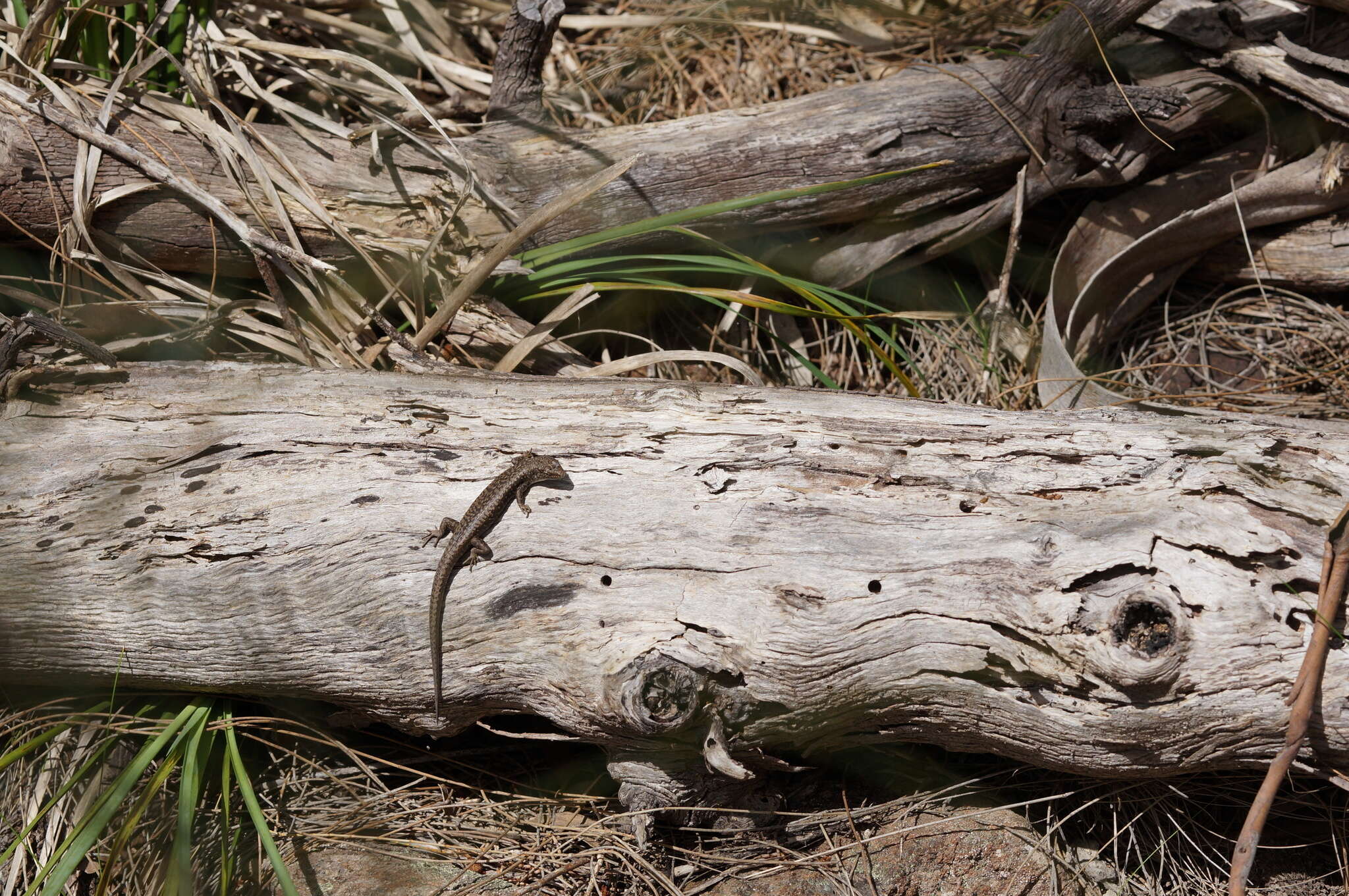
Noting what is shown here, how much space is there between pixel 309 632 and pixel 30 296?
1630 millimetres

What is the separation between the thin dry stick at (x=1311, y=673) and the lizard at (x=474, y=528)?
196 centimetres

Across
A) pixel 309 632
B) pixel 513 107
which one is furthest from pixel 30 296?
pixel 513 107

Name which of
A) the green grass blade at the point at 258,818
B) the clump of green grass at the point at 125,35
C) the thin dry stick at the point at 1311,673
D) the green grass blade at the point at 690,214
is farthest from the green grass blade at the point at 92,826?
the thin dry stick at the point at 1311,673

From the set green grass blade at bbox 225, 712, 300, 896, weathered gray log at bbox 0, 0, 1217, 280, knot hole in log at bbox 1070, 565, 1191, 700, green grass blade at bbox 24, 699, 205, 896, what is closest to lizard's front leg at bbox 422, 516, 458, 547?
green grass blade at bbox 225, 712, 300, 896

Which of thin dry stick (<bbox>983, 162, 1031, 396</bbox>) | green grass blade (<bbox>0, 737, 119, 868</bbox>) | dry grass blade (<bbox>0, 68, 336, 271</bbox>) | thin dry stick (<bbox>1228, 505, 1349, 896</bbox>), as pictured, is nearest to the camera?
thin dry stick (<bbox>1228, 505, 1349, 896</bbox>)

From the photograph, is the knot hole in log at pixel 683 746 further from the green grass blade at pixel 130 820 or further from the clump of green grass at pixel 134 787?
the green grass blade at pixel 130 820

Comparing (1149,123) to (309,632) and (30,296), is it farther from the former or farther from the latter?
(30,296)

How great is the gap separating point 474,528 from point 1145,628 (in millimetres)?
1738

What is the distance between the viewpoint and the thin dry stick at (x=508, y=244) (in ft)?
10.1

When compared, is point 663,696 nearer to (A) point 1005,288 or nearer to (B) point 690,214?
(B) point 690,214

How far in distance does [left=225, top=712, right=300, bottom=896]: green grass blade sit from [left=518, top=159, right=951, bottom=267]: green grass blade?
1.96m

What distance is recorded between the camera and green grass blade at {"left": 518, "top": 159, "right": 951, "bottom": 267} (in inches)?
129

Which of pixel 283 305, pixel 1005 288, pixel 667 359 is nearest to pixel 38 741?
pixel 283 305

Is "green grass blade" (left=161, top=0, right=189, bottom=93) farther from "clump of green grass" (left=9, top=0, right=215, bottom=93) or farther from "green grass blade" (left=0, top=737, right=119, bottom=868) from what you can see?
"green grass blade" (left=0, top=737, right=119, bottom=868)
